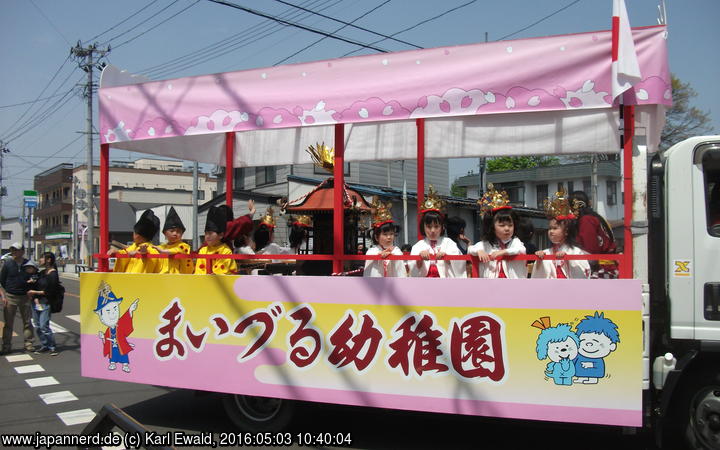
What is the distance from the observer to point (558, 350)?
3.52m

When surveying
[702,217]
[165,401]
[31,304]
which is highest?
[702,217]

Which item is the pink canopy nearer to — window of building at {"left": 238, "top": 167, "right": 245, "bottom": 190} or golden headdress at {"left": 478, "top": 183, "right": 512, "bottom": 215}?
golden headdress at {"left": 478, "top": 183, "right": 512, "bottom": 215}

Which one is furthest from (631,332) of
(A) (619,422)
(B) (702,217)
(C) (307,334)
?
(C) (307,334)

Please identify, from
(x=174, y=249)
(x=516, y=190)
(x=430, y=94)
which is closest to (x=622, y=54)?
(x=430, y=94)

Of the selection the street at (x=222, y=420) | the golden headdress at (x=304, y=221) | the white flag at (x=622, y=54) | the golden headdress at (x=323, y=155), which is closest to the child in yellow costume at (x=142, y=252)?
the street at (x=222, y=420)

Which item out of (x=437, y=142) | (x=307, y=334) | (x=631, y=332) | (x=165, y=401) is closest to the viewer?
(x=631, y=332)

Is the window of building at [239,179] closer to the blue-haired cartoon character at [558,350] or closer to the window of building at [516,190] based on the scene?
the window of building at [516,190]

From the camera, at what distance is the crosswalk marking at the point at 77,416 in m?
5.28

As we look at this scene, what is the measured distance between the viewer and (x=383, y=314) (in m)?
3.97

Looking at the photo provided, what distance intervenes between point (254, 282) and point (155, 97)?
1.96 metres

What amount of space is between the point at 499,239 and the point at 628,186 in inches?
42.8

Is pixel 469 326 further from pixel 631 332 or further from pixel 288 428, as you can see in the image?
pixel 288 428

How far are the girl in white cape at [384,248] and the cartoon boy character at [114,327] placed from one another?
211 cm

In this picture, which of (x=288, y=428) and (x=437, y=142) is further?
(x=437, y=142)
